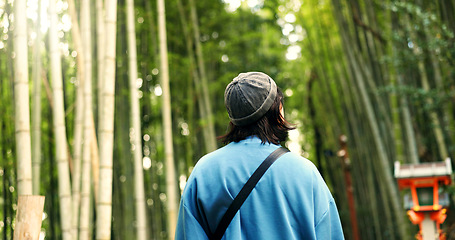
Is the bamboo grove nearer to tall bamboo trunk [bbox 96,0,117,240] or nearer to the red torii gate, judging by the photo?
tall bamboo trunk [bbox 96,0,117,240]

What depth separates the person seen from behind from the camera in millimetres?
1120

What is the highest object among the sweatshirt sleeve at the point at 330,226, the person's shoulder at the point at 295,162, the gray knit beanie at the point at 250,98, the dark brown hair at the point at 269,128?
the gray knit beanie at the point at 250,98

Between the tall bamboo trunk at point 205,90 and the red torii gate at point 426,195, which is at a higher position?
the tall bamboo trunk at point 205,90

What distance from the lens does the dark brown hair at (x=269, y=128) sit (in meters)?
1.20

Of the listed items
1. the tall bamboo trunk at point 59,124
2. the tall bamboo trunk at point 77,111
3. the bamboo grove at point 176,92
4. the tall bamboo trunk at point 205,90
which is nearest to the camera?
the tall bamboo trunk at point 59,124

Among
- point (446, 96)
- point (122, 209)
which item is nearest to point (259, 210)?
point (446, 96)

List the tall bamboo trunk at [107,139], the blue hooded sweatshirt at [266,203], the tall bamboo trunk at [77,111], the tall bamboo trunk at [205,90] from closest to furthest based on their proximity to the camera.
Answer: the blue hooded sweatshirt at [266,203] → the tall bamboo trunk at [107,139] → the tall bamboo trunk at [77,111] → the tall bamboo trunk at [205,90]

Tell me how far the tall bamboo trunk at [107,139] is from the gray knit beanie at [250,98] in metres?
1.22

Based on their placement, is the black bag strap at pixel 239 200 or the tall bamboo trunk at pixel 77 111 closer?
the black bag strap at pixel 239 200

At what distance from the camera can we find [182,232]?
1178 mm

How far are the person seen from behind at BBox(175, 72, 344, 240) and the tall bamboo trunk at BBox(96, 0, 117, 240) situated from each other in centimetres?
114

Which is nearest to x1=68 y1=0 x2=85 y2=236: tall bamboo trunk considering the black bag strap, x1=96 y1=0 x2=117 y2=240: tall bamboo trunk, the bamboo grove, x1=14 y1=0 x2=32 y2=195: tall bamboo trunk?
the bamboo grove

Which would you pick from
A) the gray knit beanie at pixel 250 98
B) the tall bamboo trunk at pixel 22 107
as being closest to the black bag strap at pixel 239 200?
the gray knit beanie at pixel 250 98

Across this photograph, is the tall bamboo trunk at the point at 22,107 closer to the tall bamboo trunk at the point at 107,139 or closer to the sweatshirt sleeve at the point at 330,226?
the tall bamboo trunk at the point at 107,139
